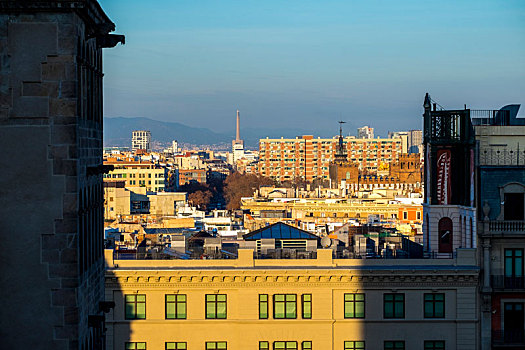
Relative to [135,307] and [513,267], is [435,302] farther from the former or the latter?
[135,307]

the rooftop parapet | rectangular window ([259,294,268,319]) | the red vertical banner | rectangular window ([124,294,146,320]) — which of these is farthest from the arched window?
rectangular window ([124,294,146,320])

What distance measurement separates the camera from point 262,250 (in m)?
42.3

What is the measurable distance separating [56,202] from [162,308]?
2471 centimetres

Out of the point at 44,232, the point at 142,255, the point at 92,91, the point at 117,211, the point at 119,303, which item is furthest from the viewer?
the point at 117,211

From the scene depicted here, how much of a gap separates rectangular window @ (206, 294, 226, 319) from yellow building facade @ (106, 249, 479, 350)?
4 cm

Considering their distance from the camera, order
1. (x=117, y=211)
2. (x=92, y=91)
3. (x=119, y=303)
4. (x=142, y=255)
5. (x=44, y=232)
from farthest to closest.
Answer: (x=117, y=211)
(x=142, y=255)
(x=119, y=303)
(x=92, y=91)
(x=44, y=232)

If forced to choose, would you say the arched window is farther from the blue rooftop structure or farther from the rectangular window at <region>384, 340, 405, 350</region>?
the blue rooftop structure

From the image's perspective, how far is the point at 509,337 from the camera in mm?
36812

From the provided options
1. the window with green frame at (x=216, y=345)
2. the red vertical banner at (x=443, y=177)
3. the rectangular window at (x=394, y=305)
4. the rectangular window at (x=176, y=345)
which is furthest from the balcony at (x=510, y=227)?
the rectangular window at (x=176, y=345)

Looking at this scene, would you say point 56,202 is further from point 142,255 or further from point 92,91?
point 142,255

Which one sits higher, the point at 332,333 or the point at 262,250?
the point at 262,250

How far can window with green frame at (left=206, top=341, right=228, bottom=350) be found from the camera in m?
36.8

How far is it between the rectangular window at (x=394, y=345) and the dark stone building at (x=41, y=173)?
2558 centimetres

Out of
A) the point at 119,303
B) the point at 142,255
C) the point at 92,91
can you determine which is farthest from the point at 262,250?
the point at 92,91
